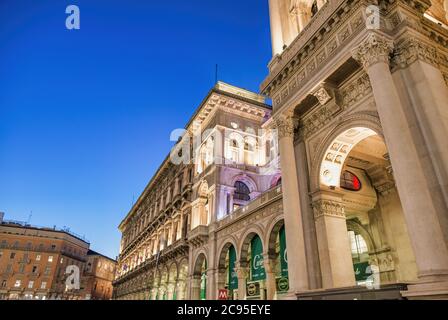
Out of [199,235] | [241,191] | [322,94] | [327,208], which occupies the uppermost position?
[241,191]

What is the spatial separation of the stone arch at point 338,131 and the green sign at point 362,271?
6283 millimetres

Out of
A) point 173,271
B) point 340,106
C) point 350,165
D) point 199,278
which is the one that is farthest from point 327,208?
point 173,271

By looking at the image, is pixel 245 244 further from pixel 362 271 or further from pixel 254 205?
pixel 362 271

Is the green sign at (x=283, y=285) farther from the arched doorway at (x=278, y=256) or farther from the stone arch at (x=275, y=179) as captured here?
the stone arch at (x=275, y=179)

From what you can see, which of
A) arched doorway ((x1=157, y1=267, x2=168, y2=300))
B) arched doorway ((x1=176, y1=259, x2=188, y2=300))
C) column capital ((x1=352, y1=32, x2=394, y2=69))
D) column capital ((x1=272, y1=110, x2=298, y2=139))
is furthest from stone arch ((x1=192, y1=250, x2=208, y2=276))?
column capital ((x1=352, y1=32, x2=394, y2=69))

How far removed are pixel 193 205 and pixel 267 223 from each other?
479 inches

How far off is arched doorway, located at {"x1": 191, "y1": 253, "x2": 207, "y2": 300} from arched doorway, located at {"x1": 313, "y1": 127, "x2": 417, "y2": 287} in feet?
44.6

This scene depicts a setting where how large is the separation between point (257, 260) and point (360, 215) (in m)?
7.00

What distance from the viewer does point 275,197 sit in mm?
17797

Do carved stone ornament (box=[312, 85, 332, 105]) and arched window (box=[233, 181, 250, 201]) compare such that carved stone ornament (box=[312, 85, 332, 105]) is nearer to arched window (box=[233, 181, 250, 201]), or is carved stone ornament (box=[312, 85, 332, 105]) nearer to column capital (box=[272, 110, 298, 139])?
column capital (box=[272, 110, 298, 139])

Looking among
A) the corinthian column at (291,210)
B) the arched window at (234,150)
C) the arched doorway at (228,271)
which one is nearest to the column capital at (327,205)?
the corinthian column at (291,210)

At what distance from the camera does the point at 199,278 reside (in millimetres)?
26156

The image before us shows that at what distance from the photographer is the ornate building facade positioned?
7.85 meters

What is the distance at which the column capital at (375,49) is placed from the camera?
927 cm
